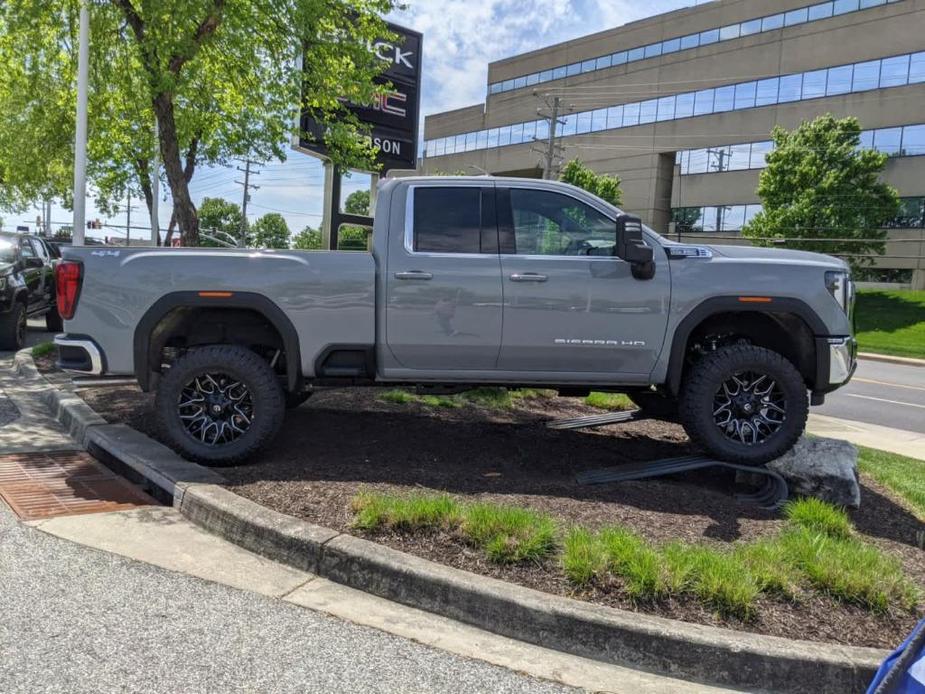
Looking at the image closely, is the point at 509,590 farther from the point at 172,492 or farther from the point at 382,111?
the point at 382,111

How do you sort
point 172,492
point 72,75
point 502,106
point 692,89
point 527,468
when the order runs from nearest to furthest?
point 172,492
point 527,468
point 72,75
point 692,89
point 502,106

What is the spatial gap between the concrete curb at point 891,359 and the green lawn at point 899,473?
Answer: 1921 cm

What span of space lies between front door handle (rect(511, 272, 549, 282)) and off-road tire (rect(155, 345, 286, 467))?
1801 mm

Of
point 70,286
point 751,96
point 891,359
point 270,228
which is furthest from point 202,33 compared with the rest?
point 270,228

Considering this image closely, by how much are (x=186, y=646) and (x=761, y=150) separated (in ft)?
157

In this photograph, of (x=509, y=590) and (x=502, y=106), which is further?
(x=502, y=106)

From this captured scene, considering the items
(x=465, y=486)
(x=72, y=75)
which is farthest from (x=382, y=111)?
(x=465, y=486)

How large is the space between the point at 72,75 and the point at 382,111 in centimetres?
498

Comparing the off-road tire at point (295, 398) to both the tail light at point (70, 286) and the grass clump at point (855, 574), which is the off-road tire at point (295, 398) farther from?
the grass clump at point (855, 574)

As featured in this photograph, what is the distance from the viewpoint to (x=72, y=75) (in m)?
Result: 12.5

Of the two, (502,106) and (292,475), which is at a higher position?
(502,106)

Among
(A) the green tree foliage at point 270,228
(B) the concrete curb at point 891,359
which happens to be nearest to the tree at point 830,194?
(B) the concrete curb at point 891,359

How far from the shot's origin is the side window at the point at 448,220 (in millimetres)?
5504

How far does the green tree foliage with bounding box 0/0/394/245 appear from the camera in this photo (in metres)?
8.70
